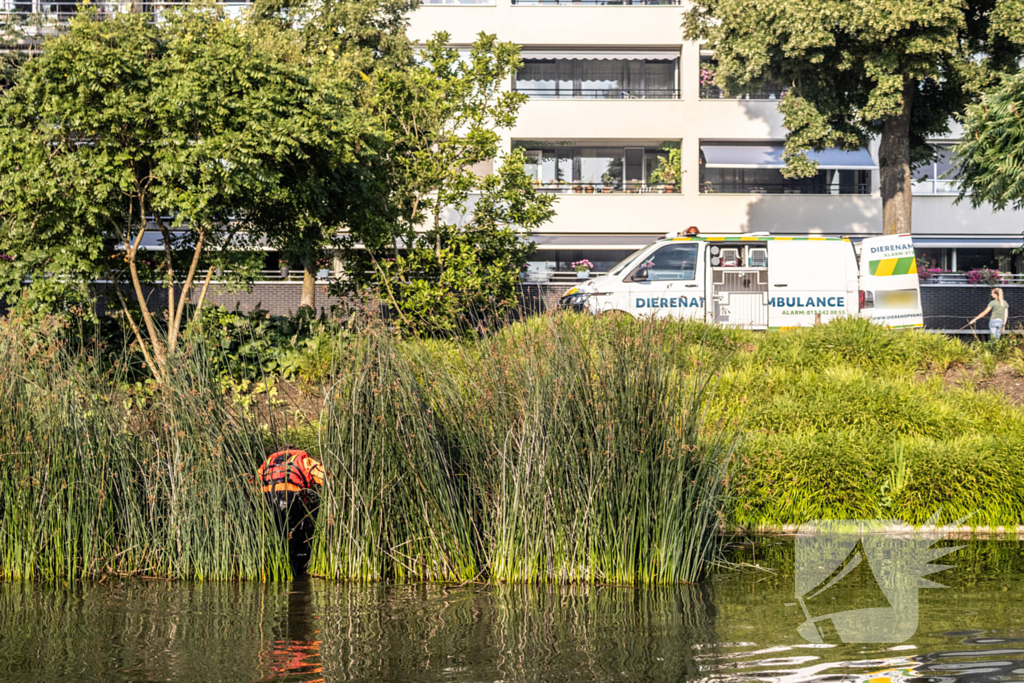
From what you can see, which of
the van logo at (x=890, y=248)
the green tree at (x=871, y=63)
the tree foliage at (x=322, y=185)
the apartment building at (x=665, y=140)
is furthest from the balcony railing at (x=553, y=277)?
the tree foliage at (x=322, y=185)

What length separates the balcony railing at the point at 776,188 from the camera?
32.3 m

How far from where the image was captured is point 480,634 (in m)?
5.41

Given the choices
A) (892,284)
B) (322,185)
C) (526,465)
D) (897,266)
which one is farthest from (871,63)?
(526,465)

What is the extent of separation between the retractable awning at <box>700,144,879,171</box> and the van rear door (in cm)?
1521

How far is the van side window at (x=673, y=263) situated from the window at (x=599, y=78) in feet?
59.6

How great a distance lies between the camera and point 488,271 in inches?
543

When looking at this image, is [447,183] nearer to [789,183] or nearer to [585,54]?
[585,54]

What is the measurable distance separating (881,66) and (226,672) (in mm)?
19901

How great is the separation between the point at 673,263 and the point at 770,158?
663 inches

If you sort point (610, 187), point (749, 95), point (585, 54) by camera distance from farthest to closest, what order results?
point (610, 187)
point (585, 54)
point (749, 95)

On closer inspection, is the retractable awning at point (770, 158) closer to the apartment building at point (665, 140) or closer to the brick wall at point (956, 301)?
the apartment building at point (665, 140)

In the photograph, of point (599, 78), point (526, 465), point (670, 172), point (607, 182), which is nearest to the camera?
point (526, 465)

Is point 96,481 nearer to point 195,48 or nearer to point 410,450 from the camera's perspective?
point 410,450

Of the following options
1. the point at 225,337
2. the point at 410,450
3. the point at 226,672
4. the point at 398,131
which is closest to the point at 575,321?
the point at 410,450
